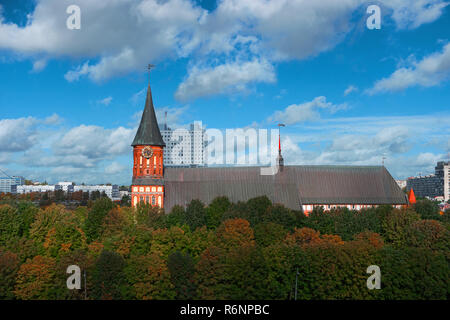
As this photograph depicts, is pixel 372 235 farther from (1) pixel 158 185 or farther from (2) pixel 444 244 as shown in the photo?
(1) pixel 158 185

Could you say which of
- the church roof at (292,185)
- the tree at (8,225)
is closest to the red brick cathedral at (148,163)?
the church roof at (292,185)

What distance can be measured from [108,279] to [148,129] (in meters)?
34.1

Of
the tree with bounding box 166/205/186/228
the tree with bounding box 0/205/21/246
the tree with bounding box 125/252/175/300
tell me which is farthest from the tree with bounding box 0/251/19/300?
the tree with bounding box 166/205/186/228

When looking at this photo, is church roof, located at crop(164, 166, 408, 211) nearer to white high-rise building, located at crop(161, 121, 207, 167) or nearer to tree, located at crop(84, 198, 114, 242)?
tree, located at crop(84, 198, 114, 242)

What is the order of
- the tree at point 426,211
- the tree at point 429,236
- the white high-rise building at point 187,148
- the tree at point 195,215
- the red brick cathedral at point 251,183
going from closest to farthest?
the tree at point 429,236
the tree at point 195,215
the tree at point 426,211
the red brick cathedral at point 251,183
the white high-rise building at point 187,148

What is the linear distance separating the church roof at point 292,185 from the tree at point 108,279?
94.0 feet

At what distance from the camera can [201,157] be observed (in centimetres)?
16638

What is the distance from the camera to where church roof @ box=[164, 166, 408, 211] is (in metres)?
74.4

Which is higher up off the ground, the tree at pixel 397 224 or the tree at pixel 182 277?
the tree at pixel 397 224

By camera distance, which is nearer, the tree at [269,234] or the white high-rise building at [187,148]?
the tree at [269,234]

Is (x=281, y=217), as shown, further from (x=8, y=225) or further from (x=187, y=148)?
(x=187, y=148)

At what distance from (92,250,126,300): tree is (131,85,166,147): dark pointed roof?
30.6 metres

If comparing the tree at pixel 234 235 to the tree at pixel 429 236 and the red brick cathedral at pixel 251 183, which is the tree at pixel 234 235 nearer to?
the tree at pixel 429 236

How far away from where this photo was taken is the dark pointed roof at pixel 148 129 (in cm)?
7244
